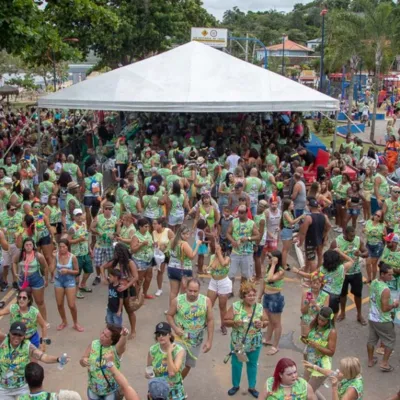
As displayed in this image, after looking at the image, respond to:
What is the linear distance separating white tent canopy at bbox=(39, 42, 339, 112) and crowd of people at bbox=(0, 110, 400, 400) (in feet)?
5.03

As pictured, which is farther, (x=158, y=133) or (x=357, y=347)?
(x=158, y=133)

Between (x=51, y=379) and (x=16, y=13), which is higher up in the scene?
(x=16, y=13)

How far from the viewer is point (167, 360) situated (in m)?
5.09

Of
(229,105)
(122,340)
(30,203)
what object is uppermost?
(229,105)

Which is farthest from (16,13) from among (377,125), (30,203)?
(377,125)

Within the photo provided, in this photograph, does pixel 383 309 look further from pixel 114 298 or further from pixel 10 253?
pixel 10 253

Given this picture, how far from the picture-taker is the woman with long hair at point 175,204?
10.1m

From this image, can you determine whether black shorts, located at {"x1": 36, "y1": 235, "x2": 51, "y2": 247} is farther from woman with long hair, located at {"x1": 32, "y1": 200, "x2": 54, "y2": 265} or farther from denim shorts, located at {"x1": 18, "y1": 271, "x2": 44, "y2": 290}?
denim shorts, located at {"x1": 18, "y1": 271, "x2": 44, "y2": 290}

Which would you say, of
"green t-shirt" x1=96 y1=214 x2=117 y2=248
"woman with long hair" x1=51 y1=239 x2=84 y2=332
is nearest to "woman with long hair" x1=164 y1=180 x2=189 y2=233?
"green t-shirt" x1=96 y1=214 x2=117 y2=248

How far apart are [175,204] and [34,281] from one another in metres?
3.38

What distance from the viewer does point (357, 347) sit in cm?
754

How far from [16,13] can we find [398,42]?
17.2m

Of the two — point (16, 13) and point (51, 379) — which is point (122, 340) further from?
point (16, 13)

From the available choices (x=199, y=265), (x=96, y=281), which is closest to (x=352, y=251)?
(x=199, y=265)
